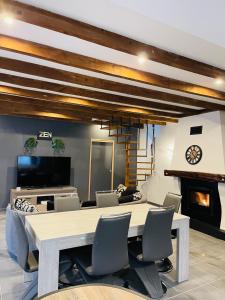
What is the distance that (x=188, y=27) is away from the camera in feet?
5.94

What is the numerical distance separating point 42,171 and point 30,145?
0.84 metres

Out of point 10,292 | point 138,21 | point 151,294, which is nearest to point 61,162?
point 10,292

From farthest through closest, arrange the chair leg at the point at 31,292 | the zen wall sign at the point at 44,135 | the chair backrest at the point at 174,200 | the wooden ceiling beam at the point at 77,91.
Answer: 1. the zen wall sign at the point at 44,135
2. the chair backrest at the point at 174,200
3. the wooden ceiling beam at the point at 77,91
4. the chair leg at the point at 31,292

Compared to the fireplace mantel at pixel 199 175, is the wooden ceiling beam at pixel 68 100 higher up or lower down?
higher up

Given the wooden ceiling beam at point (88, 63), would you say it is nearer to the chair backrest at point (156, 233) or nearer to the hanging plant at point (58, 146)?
the chair backrest at point (156, 233)

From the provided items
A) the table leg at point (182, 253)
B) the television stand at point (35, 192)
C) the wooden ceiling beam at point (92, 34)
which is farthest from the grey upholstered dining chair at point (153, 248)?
the television stand at point (35, 192)

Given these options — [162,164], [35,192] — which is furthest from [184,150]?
[35,192]

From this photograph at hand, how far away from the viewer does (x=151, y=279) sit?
2.71m

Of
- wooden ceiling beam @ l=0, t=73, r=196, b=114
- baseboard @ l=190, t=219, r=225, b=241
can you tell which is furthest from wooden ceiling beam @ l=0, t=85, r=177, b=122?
baseboard @ l=190, t=219, r=225, b=241

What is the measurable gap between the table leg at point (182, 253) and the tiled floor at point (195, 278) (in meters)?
0.10

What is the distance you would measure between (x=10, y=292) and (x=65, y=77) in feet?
8.84

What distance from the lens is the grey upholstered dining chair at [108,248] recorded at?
2.27 meters

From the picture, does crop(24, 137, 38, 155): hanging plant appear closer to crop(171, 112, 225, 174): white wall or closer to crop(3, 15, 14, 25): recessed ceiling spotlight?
crop(171, 112, 225, 174): white wall

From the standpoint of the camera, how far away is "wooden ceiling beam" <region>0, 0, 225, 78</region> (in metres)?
1.72
